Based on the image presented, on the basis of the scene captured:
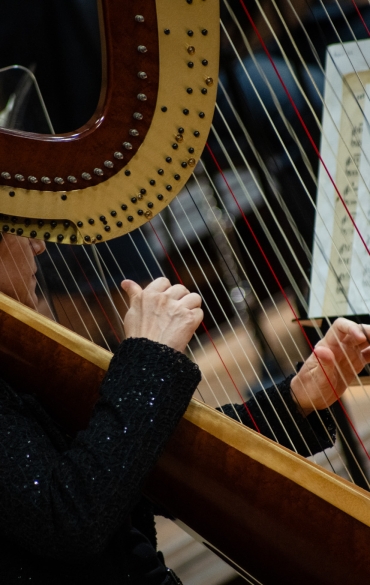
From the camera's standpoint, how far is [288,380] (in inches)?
55.1

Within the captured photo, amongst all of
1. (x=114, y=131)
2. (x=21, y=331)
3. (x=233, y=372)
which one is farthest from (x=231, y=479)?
(x=233, y=372)

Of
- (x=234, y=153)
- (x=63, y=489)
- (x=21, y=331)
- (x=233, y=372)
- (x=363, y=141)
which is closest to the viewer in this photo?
(x=63, y=489)

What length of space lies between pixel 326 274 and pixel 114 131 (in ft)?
3.24

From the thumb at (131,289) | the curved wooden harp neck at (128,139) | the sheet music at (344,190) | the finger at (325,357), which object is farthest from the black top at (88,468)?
the sheet music at (344,190)

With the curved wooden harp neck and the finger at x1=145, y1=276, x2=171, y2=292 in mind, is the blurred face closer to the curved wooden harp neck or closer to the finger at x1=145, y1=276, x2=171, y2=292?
the curved wooden harp neck

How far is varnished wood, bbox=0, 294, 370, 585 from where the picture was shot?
0.95 metres

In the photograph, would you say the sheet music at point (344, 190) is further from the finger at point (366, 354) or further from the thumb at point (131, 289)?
the thumb at point (131, 289)

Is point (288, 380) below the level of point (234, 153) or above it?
below

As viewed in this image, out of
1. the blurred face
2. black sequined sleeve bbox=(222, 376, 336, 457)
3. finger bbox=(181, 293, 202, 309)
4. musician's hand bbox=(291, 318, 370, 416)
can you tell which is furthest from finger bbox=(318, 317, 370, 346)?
the blurred face

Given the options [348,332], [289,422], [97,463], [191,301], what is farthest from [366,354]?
[97,463]

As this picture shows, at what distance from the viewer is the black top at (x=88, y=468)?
0.92 meters

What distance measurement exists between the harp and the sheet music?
2.42 feet

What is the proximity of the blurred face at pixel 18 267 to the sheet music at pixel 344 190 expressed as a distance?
72 centimetres

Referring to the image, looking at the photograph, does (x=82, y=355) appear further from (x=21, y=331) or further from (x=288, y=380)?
(x=288, y=380)
